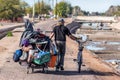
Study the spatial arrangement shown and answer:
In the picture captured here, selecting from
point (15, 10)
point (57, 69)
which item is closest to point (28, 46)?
point (57, 69)

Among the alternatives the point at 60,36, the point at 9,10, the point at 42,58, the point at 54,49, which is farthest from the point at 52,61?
the point at 9,10

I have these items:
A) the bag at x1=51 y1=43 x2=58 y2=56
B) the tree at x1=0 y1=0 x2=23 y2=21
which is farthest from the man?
the tree at x1=0 y1=0 x2=23 y2=21

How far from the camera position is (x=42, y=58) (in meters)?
14.8

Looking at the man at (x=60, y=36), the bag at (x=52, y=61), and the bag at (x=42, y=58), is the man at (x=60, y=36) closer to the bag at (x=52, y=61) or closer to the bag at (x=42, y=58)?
the bag at (x=52, y=61)

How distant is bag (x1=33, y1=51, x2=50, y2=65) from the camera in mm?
14703

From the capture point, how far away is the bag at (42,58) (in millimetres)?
14703

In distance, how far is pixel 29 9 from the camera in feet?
576

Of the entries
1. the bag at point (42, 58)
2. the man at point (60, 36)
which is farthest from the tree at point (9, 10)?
the bag at point (42, 58)

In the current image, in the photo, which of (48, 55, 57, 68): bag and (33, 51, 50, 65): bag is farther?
(48, 55, 57, 68): bag

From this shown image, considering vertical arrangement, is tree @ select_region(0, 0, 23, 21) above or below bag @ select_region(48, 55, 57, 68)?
below

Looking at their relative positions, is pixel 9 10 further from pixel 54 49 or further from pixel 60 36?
pixel 54 49

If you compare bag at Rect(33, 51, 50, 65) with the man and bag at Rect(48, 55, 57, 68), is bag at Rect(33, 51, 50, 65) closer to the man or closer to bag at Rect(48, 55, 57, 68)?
bag at Rect(48, 55, 57, 68)

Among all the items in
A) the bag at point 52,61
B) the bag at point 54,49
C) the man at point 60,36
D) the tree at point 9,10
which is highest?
the man at point 60,36

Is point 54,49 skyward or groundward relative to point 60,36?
groundward
